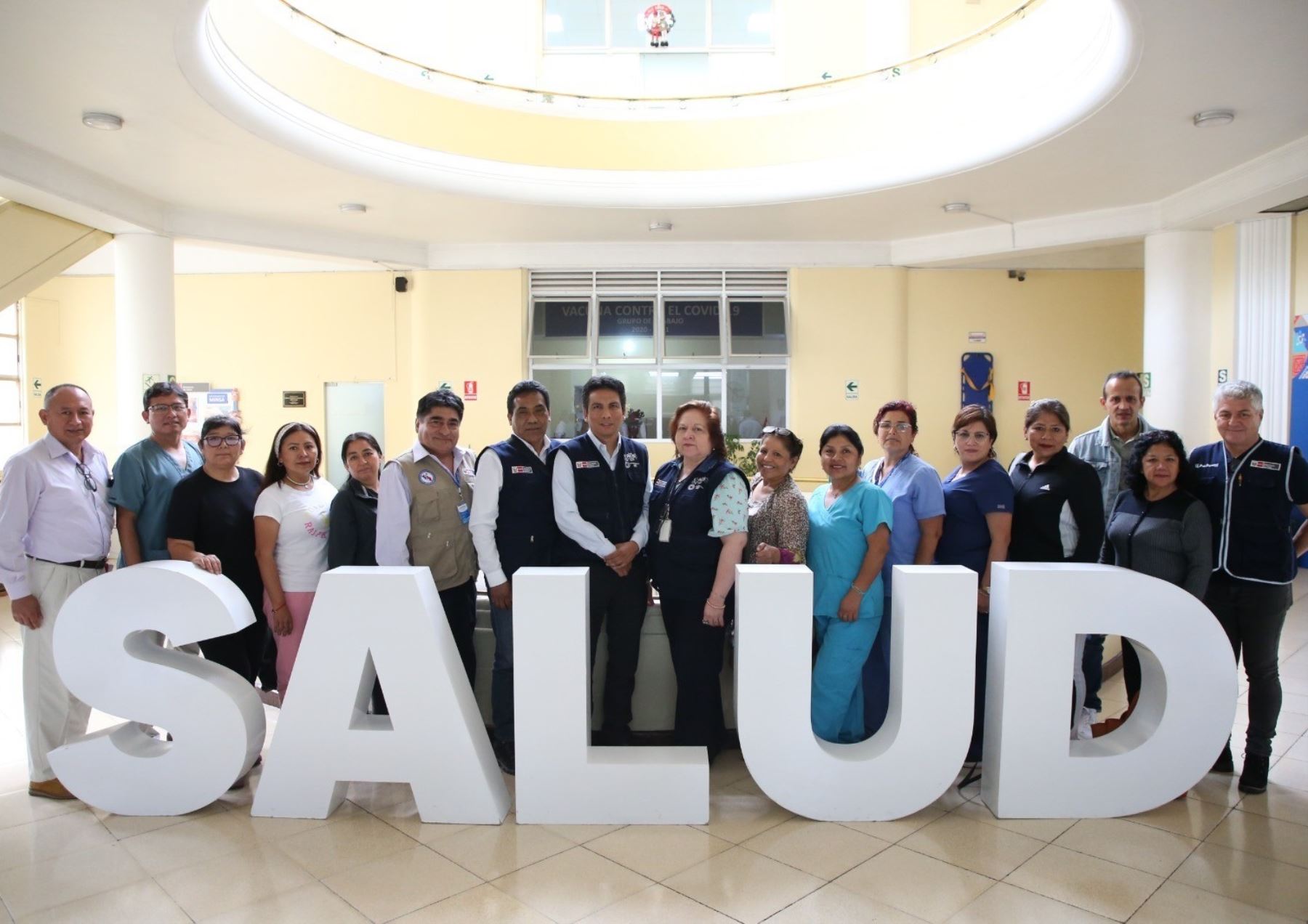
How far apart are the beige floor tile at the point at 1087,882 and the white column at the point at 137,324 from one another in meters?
7.68

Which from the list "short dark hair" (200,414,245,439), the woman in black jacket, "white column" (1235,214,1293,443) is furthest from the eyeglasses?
"white column" (1235,214,1293,443)

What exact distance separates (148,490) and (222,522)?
1.25 ft

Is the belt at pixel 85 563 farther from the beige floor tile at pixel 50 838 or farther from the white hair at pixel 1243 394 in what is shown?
the white hair at pixel 1243 394

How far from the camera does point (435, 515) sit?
129 inches

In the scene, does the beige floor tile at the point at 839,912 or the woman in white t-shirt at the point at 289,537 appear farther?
the woman in white t-shirt at the point at 289,537

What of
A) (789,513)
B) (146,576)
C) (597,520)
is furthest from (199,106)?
(789,513)

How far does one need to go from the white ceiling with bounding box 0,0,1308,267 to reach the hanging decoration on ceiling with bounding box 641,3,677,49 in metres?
2.03

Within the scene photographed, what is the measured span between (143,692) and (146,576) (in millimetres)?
405

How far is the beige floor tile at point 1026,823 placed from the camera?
2.81 m

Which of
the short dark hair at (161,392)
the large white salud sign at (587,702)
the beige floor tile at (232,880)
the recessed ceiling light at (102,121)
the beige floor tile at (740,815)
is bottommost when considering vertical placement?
the beige floor tile at (740,815)

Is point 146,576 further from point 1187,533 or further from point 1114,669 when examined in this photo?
point 1114,669

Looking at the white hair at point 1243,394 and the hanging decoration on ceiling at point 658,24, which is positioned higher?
the hanging decoration on ceiling at point 658,24

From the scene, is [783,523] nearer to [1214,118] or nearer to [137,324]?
[1214,118]

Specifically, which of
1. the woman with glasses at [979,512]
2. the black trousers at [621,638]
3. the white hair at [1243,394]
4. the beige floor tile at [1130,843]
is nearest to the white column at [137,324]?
the black trousers at [621,638]
